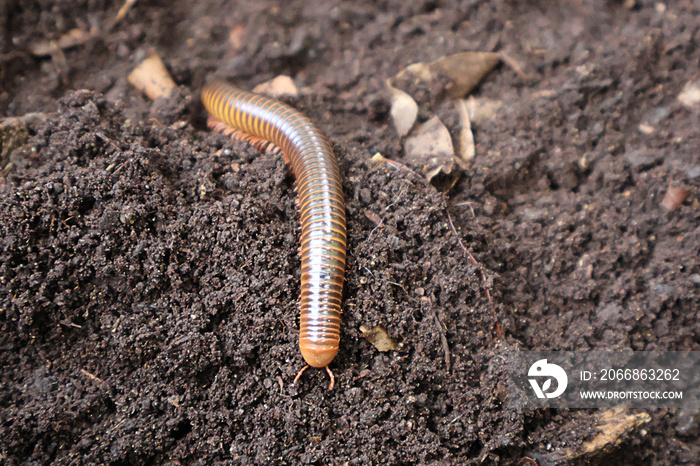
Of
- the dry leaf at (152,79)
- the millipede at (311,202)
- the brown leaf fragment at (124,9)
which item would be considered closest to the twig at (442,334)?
the millipede at (311,202)

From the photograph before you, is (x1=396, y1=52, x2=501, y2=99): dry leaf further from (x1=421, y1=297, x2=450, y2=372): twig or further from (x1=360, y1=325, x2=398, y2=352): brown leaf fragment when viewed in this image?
(x1=360, y1=325, x2=398, y2=352): brown leaf fragment

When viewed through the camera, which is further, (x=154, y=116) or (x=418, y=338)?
(x=154, y=116)

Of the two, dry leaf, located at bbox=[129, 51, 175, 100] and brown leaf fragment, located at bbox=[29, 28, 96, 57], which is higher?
brown leaf fragment, located at bbox=[29, 28, 96, 57]

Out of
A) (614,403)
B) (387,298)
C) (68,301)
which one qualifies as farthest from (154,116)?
(614,403)

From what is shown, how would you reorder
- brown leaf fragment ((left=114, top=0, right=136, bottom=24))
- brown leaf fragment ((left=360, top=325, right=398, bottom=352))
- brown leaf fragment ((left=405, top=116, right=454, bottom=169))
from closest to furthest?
1. brown leaf fragment ((left=360, top=325, right=398, bottom=352))
2. brown leaf fragment ((left=405, top=116, right=454, bottom=169))
3. brown leaf fragment ((left=114, top=0, right=136, bottom=24))

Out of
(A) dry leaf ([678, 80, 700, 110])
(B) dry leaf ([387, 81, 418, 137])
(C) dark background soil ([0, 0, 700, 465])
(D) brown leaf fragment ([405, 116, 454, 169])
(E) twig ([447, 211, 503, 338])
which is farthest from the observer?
(A) dry leaf ([678, 80, 700, 110])

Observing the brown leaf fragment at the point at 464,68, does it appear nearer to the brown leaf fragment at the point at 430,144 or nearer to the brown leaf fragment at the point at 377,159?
the brown leaf fragment at the point at 430,144

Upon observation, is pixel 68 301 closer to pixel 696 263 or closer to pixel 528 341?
pixel 528 341

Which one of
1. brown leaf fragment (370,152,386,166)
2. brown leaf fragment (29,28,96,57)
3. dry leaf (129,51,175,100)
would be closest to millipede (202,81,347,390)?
brown leaf fragment (370,152,386,166)
